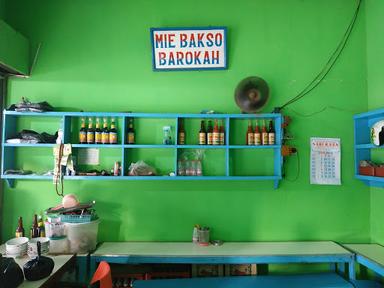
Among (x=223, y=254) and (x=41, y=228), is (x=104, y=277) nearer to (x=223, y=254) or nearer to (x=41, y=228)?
(x=223, y=254)

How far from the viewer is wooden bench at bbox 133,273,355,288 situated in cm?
197

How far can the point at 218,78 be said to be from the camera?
8.14 ft

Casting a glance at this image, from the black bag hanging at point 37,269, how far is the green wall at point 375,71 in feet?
8.59

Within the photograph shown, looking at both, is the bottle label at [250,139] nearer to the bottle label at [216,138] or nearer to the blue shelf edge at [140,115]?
the blue shelf edge at [140,115]

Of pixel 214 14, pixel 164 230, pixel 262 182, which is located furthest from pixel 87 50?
pixel 262 182

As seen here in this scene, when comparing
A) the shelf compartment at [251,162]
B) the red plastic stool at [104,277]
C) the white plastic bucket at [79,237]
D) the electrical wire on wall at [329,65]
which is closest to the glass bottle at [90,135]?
the white plastic bucket at [79,237]

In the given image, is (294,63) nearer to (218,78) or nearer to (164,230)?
(218,78)

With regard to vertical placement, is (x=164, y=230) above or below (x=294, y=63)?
below

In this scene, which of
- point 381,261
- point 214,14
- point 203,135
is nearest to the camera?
point 381,261

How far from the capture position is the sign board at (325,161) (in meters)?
2.45

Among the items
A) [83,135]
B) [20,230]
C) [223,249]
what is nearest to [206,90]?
[83,135]

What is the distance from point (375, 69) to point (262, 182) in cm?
144

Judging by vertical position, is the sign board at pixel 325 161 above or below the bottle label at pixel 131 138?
below

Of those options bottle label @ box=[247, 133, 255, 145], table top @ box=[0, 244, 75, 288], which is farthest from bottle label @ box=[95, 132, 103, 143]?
bottle label @ box=[247, 133, 255, 145]
